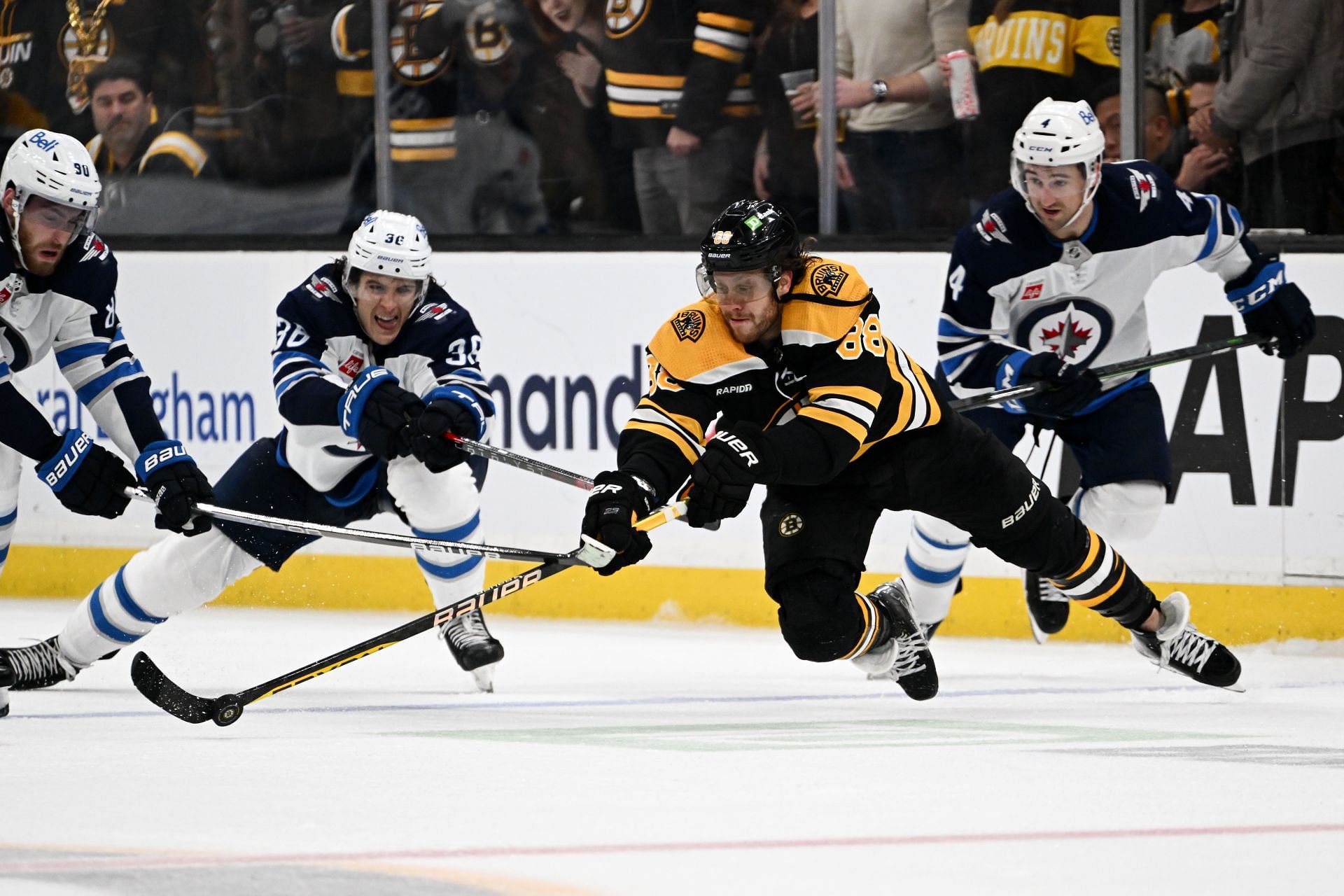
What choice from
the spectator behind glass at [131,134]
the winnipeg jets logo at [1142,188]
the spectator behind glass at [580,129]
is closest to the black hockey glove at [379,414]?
the winnipeg jets logo at [1142,188]

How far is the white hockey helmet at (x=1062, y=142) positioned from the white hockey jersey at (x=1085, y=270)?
0.41 feet

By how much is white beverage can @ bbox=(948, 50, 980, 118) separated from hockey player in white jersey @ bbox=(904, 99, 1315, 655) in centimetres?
123

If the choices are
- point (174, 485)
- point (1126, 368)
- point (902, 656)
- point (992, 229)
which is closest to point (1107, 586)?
point (902, 656)

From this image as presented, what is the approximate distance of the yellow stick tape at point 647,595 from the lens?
579 centimetres

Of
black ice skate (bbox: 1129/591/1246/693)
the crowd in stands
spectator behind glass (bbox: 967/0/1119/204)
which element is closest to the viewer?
black ice skate (bbox: 1129/591/1246/693)

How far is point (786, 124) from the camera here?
21.8 ft

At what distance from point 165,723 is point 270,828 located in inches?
58.8

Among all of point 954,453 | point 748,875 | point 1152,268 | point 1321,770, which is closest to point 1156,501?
point 1152,268

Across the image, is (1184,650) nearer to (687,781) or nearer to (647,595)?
(687,781)

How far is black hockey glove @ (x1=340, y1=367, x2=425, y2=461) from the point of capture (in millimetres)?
4699

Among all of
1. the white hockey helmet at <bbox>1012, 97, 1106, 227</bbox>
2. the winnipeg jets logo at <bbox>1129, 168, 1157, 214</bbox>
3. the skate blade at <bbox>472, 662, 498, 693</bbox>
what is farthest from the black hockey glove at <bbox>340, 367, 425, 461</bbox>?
the winnipeg jets logo at <bbox>1129, 168, 1157, 214</bbox>

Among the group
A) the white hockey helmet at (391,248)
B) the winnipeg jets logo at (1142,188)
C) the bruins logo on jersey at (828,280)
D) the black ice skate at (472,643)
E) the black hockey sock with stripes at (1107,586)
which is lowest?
the black ice skate at (472,643)

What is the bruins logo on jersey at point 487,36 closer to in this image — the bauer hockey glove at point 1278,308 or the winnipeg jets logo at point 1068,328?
the winnipeg jets logo at point 1068,328

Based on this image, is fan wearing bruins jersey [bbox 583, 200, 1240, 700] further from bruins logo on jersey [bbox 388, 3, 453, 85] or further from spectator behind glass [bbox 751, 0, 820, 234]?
bruins logo on jersey [bbox 388, 3, 453, 85]
